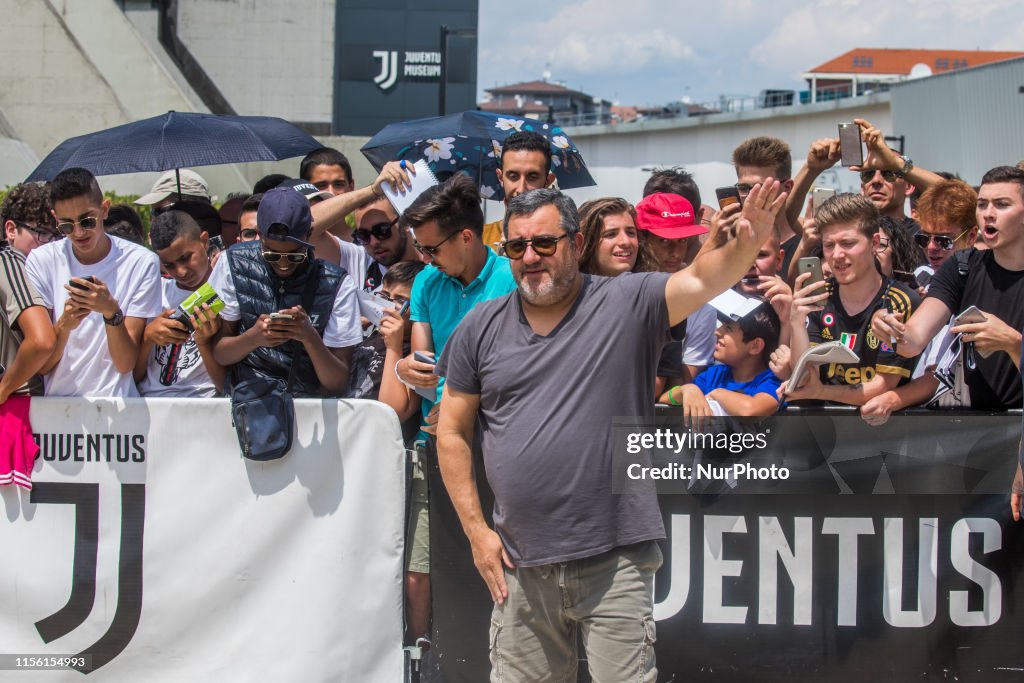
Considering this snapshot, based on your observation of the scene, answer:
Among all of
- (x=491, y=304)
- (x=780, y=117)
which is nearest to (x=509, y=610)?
(x=491, y=304)

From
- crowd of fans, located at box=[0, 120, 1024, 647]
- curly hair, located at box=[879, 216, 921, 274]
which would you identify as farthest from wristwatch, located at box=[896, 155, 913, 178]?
crowd of fans, located at box=[0, 120, 1024, 647]

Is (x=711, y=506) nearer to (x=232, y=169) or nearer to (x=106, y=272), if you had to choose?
(x=106, y=272)

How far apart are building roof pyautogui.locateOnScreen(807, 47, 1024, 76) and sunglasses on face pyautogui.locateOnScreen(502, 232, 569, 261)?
384 ft

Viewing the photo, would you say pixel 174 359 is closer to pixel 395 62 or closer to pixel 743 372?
pixel 743 372

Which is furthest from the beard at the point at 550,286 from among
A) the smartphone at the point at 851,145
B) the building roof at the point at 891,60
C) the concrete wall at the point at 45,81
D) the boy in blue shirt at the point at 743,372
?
the building roof at the point at 891,60

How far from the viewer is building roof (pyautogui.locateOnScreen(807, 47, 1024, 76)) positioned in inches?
4540

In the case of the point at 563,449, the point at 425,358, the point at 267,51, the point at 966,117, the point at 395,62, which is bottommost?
the point at 563,449

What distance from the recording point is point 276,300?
4.53m

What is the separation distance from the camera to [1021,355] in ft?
13.4

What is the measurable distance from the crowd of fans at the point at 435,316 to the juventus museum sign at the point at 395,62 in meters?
33.8

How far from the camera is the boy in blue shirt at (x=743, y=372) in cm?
446

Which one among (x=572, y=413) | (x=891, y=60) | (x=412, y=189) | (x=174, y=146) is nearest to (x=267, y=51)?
(x=174, y=146)

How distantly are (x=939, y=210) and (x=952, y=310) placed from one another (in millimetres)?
1209

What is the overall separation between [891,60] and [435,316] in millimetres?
124646
